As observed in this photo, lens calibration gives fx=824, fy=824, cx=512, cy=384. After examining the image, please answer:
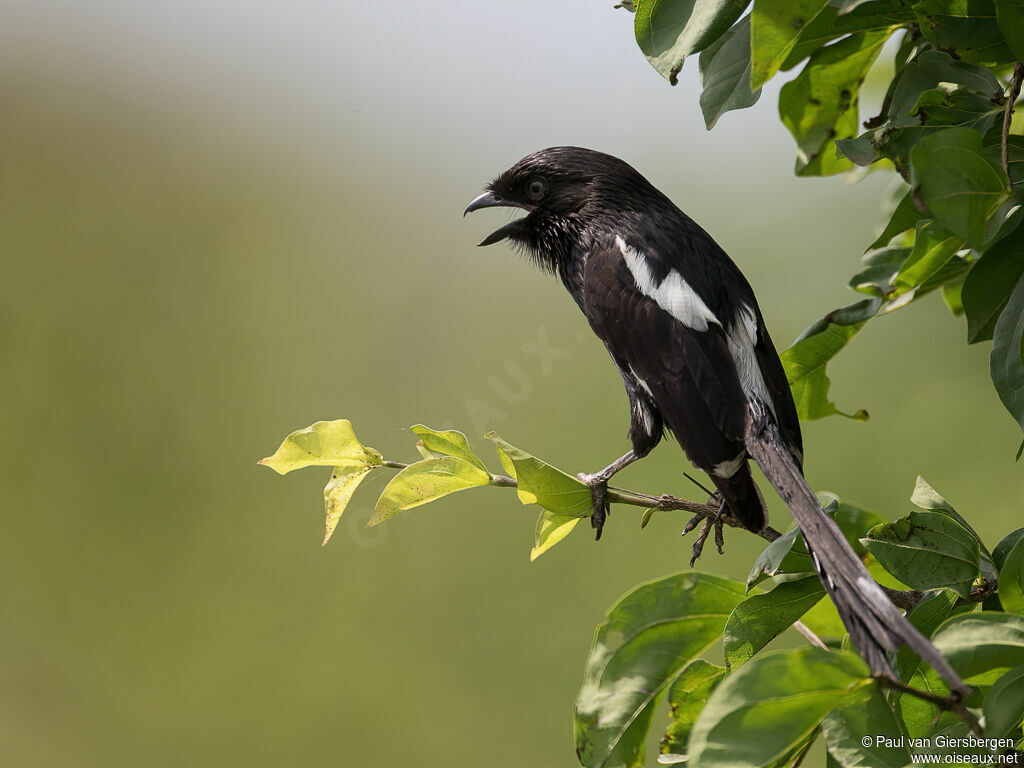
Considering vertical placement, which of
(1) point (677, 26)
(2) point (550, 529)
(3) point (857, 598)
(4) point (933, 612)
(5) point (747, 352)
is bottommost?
(4) point (933, 612)

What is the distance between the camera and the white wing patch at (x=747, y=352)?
83.4 inches

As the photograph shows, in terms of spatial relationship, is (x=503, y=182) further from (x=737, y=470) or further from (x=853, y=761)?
(x=853, y=761)

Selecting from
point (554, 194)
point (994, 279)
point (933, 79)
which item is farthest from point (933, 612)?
point (554, 194)

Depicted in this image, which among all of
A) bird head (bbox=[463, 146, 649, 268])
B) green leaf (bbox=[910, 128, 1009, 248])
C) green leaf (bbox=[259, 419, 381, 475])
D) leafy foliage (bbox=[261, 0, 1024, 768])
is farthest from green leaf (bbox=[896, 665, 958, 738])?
bird head (bbox=[463, 146, 649, 268])

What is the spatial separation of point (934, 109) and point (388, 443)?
474 cm

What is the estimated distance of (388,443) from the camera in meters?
5.68

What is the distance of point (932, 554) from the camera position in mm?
1249

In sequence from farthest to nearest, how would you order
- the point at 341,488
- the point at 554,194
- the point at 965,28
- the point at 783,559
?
the point at 554,194 → the point at 341,488 → the point at 783,559 → the point at 965,28

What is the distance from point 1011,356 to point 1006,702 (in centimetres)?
51

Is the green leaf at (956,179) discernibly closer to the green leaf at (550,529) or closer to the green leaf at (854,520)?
the green leaf at (854,520)

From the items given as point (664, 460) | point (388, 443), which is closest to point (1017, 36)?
point (664, 460)

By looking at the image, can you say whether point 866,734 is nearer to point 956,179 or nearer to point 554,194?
point 956,179

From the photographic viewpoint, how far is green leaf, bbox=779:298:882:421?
4.90ft

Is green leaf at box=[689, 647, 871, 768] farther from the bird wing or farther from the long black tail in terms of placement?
the bird wing
